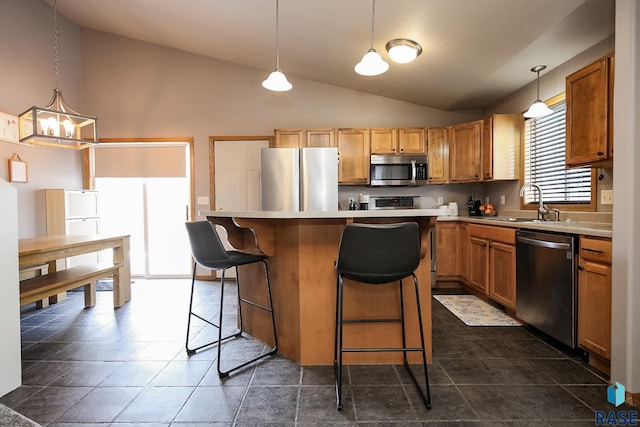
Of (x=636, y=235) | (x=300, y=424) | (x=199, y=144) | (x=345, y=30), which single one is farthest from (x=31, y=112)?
(x=636, y=235)

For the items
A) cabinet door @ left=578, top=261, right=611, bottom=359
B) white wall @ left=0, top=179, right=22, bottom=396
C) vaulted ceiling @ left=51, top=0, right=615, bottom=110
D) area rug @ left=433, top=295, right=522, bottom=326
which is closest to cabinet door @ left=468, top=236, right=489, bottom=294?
area rug @ left=433, top=295, right=522, bottom=326

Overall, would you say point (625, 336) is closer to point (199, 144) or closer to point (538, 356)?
point (538, 356)

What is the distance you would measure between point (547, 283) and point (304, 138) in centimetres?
318

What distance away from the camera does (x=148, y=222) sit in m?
4.88

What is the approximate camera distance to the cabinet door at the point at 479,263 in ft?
10.8

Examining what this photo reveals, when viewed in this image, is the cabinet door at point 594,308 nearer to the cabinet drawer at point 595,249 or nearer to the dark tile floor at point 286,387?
the cabinet drawer at point 595,249

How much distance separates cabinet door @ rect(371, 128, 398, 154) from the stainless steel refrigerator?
78 cm

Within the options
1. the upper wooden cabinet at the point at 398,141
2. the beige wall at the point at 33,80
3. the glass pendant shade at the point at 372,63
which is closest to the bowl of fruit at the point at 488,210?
the upper wooden cabinet at the point at 398,141

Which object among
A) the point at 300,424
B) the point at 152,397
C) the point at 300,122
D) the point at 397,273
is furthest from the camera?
the point at 300,122

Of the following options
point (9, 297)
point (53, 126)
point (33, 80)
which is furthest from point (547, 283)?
point (33, 80)

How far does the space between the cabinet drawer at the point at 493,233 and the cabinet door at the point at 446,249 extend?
0.96ft

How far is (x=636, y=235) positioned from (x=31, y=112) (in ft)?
14.4

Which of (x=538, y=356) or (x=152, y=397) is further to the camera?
(x=538, y=356)

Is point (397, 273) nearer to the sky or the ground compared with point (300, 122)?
nearer to the ground
